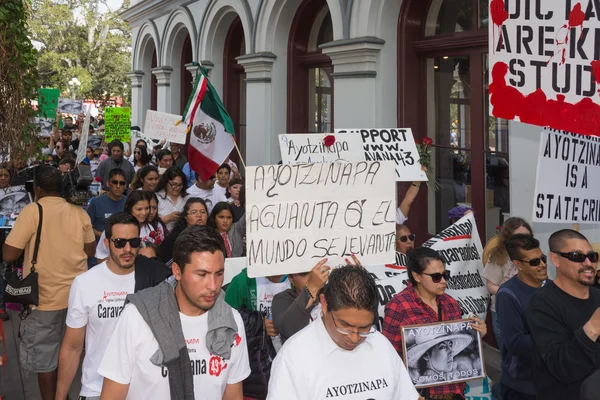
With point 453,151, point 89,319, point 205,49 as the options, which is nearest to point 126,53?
point 205,49

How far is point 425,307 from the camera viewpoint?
427 centimetres

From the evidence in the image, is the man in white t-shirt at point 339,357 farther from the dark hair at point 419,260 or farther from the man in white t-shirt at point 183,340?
the dark hair at point 419,260

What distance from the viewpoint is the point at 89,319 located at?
4.02 m

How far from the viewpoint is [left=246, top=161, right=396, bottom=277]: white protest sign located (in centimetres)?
390

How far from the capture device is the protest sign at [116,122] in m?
14.2

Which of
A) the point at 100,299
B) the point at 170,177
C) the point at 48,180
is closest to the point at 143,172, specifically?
the point at 170,177

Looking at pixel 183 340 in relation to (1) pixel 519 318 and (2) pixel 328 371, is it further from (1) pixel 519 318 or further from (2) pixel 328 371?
(1) pixel 519 318

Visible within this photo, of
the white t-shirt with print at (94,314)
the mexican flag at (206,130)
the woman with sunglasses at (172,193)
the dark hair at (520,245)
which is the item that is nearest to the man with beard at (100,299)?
the white t-shirt with print at (94,314)

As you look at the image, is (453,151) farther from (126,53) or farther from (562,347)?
(126,53)

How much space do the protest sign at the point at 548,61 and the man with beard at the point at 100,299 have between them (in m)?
2.48

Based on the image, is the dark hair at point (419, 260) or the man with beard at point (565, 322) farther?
the dark hair at point (419, 260)

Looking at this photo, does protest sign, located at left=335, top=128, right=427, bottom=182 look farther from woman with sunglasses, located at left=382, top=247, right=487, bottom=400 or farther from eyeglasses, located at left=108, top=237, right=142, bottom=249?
eyeglasses, located at left=108, top=237, right=142, bottom=249

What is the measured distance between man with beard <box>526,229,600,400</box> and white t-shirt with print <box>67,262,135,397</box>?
92.8 inches

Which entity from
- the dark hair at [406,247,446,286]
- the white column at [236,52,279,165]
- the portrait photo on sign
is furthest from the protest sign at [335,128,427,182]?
the white column at [236,52,279,165]
